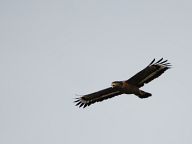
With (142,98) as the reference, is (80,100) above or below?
above

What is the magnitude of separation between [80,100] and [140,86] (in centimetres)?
408

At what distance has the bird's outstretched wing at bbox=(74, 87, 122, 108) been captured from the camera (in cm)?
2662

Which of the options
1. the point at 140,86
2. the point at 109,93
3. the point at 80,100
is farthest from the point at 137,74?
the point at 80,100

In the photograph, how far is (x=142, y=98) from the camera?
2477 cm

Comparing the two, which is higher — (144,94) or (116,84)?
(116,84)

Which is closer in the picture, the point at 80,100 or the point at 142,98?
the point at 142,98

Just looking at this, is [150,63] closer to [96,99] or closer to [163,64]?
[163,64]

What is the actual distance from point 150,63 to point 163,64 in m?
0.57

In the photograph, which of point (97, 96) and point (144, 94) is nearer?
point (144, 94)

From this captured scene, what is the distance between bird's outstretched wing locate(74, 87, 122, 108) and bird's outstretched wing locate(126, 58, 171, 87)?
5.03 ft

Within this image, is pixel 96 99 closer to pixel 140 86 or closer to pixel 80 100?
pixel 80 100

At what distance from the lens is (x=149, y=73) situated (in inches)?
989

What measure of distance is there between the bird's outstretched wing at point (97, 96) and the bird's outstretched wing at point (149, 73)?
153 centimetres

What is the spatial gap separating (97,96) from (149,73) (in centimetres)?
343
